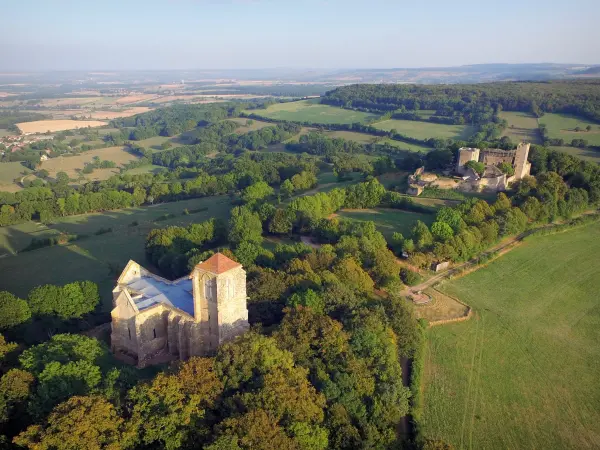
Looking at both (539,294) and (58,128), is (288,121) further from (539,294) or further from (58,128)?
(539,294)

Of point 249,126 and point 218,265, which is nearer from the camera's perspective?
point 218,265

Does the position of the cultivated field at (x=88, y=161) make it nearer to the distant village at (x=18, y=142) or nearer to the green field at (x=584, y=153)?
the distant village at (x=18, y=142)

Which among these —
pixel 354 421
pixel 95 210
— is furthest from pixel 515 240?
pixel 95 210

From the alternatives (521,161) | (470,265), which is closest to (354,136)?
(521,161)

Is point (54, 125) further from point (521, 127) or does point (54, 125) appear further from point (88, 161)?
point (521, 127)

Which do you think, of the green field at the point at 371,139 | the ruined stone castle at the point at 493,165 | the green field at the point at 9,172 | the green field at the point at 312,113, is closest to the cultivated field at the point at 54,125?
the green field at the point at 9,172

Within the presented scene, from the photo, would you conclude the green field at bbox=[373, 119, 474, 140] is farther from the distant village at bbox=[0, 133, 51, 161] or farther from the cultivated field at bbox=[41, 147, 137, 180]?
the distant village at bbox=[0, 133, 51, 161]

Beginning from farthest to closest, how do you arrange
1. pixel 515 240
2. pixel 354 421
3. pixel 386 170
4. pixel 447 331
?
pixel 386 170, pixel 515 240, pixel 447 331, pixel 354 421
